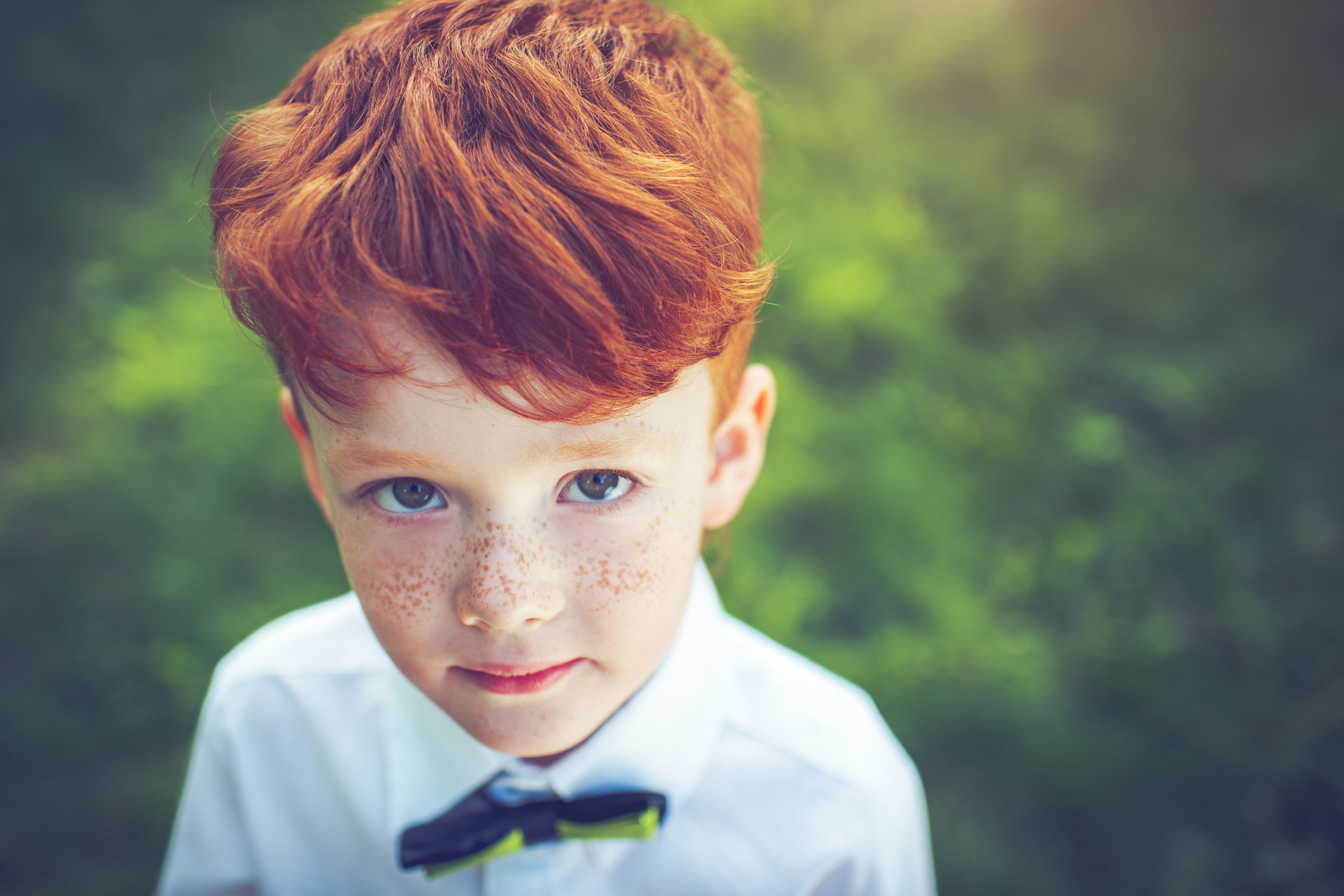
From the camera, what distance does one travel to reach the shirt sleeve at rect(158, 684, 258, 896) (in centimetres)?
109

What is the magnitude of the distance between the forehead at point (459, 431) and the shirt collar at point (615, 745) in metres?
0.32

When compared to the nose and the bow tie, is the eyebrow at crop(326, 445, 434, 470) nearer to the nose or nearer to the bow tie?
the nose

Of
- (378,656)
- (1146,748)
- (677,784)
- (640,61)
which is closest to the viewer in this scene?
(640,61)

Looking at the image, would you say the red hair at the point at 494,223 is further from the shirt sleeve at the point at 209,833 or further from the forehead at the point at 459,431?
the shirt sleeve at the point at 209,833

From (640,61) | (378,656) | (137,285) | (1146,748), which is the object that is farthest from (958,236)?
(137,285)

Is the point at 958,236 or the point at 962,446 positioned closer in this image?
the point at 962,446

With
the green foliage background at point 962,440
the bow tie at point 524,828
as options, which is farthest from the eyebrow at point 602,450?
the green foliage background at point 962,440

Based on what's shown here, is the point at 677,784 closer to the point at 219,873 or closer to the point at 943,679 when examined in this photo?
the point at 219,873

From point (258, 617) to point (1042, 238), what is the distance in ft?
7.57

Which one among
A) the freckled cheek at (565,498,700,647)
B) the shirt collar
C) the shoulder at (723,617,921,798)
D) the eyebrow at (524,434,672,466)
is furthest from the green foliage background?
the eyebrow at (524,434,672,466)

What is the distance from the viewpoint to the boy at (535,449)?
24.2 inches

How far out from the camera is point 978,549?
1.96 m

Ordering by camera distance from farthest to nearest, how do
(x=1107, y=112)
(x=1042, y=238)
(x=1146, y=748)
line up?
(x=1107, y=112) < (x=1042, y=238) < (x=1146, y=748)

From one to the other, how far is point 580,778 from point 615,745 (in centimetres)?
6
